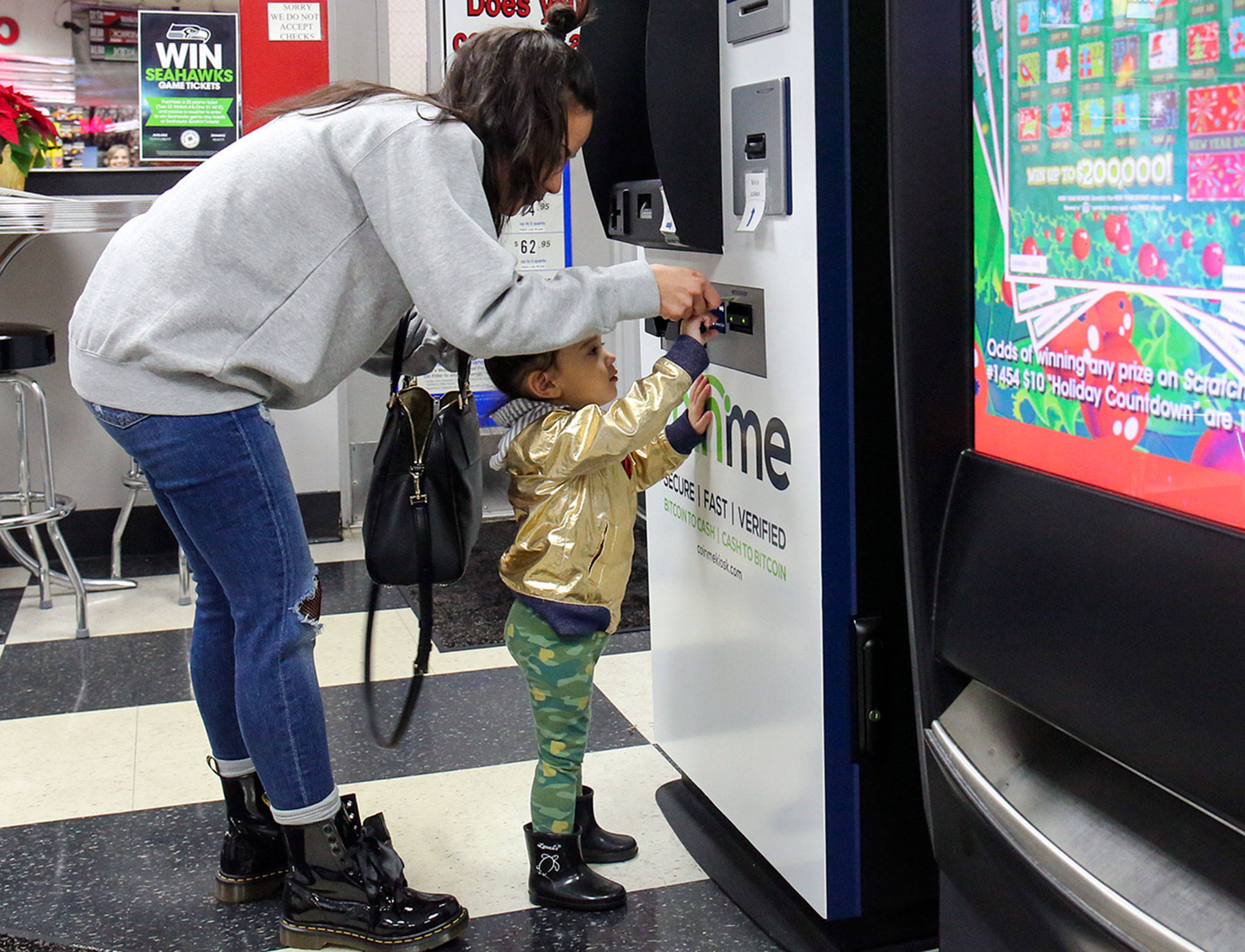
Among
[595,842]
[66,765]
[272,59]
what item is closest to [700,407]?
[595,842]

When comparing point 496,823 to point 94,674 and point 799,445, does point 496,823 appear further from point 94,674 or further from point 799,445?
point 94,674

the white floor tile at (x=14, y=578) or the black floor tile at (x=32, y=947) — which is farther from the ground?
the white floor tile at (x=14, y=578)

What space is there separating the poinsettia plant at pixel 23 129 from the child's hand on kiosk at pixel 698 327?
7.56 feet

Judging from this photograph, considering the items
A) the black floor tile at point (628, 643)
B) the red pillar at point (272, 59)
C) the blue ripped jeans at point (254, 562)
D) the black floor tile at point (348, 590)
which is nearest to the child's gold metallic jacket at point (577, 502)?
the blue ripped jeans at point (254, 562)

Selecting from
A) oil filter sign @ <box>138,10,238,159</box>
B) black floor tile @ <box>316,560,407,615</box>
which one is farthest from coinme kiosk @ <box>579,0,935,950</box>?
oil filter sign @ <box>138,10,238,159</box>

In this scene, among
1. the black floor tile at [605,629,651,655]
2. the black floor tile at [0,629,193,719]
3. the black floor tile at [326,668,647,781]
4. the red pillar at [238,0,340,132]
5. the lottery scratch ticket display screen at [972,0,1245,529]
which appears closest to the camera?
the lottery scratch ticket display screen at [972,0,1245,529]

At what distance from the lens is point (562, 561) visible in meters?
1.61

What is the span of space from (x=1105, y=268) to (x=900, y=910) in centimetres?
92

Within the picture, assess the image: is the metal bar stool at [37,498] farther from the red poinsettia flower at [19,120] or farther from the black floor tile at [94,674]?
the red poinsettia flower at [19,120]

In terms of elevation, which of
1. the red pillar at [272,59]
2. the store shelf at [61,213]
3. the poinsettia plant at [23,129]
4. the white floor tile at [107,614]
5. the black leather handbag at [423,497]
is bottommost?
the white floor tile at [107,614]

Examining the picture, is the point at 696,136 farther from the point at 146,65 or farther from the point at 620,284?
the point at 146,65

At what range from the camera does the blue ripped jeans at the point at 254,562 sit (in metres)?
1.47

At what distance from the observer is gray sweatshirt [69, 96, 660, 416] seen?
53.7 inches

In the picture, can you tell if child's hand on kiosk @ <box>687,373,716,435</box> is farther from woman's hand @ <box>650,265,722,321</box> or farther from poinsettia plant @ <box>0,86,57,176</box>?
poinsettia plant @ <box>0,86,57,176</box>
